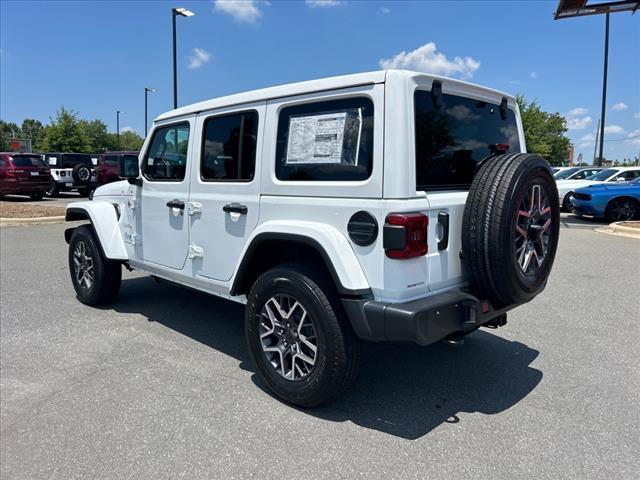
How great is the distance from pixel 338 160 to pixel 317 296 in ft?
2.79

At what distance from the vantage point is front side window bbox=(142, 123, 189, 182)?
14.0 ft

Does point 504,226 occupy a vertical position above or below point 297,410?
above

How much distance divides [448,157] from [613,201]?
41.1 feet

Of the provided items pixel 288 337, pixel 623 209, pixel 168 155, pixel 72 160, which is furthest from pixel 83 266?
pixel 72 160

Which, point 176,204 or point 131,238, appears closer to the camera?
point 176,204

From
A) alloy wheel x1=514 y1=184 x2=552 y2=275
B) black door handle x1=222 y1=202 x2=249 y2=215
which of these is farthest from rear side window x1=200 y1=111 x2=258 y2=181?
alloy wheel x1=514 y1=184 x2=552 y2=275

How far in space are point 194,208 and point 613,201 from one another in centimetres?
1309

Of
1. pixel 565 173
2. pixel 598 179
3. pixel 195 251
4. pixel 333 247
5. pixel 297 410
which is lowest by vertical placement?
pixel 297 410

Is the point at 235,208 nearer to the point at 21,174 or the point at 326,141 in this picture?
the point at 326,141

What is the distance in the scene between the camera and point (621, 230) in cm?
1156

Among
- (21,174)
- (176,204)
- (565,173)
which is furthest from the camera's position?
(565,173)

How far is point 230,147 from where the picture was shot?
12.5 ft

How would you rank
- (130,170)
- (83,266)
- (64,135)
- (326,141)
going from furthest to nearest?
(64,135), (83,266), (130,170), (326,141)

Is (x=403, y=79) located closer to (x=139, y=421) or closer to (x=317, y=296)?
(x=317, y=296)
